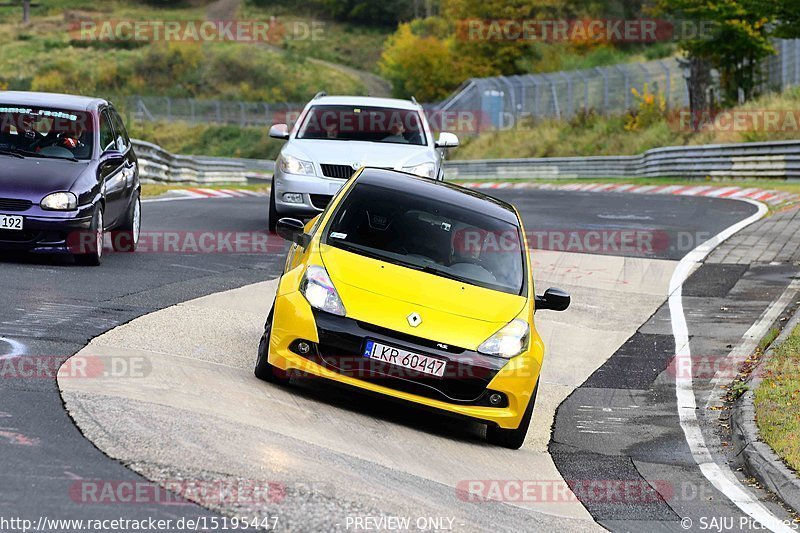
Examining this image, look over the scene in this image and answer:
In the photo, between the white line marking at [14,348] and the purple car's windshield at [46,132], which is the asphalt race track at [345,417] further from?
the purple car's windshield at [46,132]

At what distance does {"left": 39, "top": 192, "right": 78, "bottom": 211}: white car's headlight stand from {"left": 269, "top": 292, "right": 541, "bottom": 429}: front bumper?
510cm

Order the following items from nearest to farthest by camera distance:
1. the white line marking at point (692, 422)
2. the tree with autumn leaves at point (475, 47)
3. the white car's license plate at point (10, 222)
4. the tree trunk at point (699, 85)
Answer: the white line marking at point (692, 422) → the white car's license plate at point (10, 222) → the tree trunk at point (699, 85) → the tree with autumn leaves at point (475, 47)

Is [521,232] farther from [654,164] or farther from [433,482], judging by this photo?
[654,164]

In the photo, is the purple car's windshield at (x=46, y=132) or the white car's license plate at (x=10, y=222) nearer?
the white car's license plate at (x=10, y=222)

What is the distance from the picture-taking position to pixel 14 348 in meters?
9.16

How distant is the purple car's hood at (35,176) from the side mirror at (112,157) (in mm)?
390

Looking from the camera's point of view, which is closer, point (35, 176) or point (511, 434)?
point (511, 434)

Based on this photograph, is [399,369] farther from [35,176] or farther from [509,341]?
[35,176]

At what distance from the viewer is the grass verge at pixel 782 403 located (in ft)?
28.6

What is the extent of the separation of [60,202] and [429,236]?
16.1 feet

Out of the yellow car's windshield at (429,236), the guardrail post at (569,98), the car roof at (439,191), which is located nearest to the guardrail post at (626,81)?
the guardrail post at (569,98)

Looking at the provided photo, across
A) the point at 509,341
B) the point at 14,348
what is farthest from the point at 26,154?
the point at 509,341

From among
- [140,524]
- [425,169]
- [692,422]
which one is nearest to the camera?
[140,524]

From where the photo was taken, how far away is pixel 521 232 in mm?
10125
